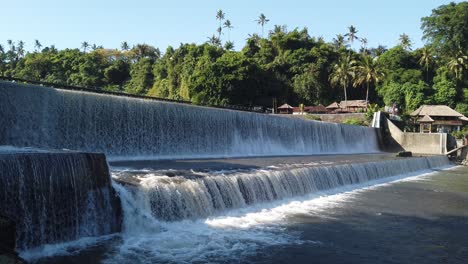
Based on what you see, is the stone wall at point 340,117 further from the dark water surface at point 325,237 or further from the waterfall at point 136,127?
the dark water surface at point 325,237

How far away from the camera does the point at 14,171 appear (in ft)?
23.8

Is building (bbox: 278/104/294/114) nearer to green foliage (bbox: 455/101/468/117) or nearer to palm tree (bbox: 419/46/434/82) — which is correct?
green foliage (bbox: 455/101/468/117)

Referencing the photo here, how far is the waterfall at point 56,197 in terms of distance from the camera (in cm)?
722

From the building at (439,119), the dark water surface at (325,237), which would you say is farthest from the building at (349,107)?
the dark water surface at (325,237)

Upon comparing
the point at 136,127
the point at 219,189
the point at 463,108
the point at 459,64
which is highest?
the point at 459,64

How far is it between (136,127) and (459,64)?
1617 inches

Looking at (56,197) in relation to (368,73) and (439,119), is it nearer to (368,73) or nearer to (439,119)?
(439,119)

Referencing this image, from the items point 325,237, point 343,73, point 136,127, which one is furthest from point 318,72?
point 325,237

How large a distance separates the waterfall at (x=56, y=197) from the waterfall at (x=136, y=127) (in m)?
6.55

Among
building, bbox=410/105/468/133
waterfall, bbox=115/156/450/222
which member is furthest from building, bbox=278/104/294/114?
waterfall, bbox=115/156/450/222

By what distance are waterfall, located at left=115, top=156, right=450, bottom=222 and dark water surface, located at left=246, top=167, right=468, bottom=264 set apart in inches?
57.0

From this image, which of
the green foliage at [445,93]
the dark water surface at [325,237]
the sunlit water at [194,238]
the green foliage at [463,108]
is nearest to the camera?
the sunlit water at [194,238]

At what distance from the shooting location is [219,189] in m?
11.3

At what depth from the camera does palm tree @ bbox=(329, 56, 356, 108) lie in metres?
49.2
